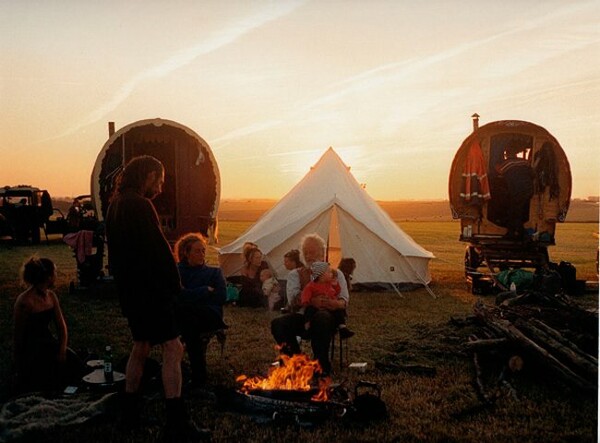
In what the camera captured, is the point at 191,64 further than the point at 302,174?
No

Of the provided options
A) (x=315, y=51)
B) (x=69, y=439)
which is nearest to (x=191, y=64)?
(x=315, y=51)

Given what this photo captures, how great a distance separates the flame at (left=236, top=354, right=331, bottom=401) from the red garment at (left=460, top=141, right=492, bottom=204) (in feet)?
18.9

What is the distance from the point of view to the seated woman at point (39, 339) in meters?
4.21

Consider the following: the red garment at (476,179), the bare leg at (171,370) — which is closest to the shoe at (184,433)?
the bare leg at (171,370)

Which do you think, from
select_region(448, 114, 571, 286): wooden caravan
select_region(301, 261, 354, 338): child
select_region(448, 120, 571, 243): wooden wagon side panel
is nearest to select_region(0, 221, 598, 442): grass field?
select_region(301, 261, 354, 338): child

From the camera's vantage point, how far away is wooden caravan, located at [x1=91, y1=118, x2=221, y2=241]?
333 inches

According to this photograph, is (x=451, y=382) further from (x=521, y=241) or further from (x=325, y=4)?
(x=521, y=241)

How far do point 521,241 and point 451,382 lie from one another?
17.6ft

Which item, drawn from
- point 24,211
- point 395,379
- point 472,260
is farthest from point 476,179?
point 24,211

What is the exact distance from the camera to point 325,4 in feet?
14.7

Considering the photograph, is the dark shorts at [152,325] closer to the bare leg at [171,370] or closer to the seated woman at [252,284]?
the bare leg at [171,370]

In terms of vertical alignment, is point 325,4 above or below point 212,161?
above

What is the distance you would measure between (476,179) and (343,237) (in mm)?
2200

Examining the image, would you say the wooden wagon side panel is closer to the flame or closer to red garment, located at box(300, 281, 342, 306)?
red garment, located at box(300, 281, 342, 306)
